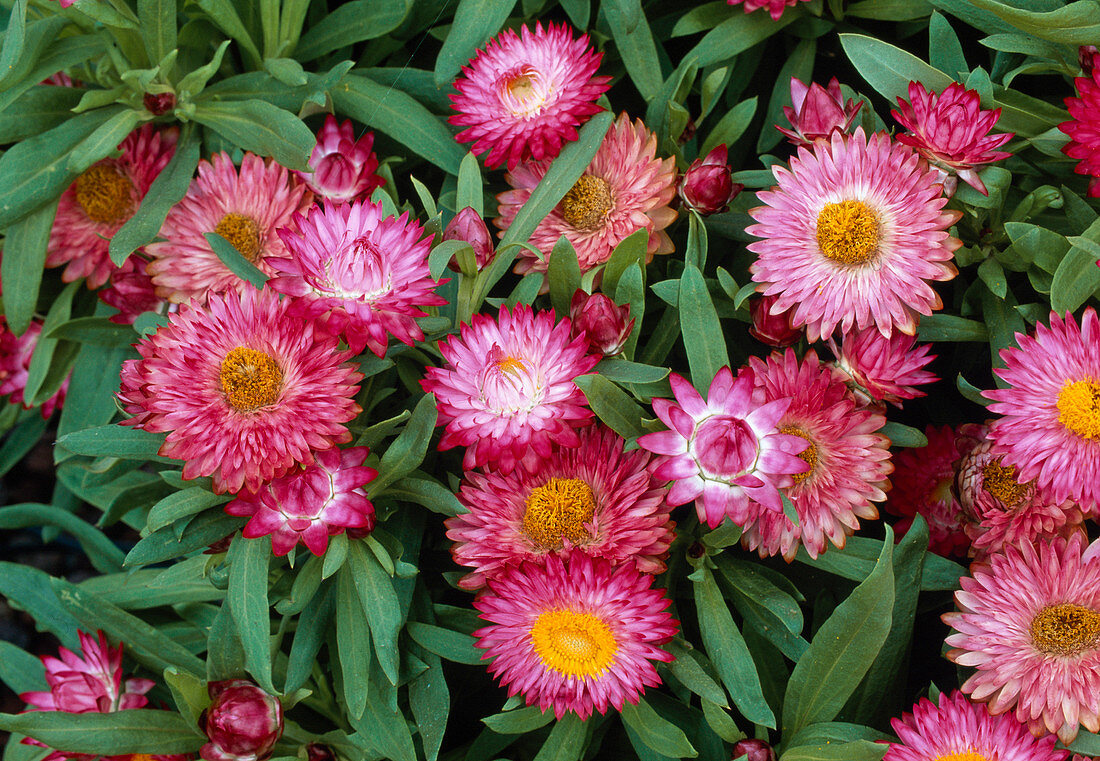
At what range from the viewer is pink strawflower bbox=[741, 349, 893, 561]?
1.08 meters

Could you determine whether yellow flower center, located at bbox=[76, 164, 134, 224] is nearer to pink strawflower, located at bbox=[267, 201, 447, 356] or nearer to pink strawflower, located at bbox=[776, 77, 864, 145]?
pink strawflower, located at bbox=[267, 201, 447, 356]

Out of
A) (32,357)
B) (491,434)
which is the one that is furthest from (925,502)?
(32,357)

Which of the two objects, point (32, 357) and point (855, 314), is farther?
point (32, 357)

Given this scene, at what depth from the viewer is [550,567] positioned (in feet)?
3.49

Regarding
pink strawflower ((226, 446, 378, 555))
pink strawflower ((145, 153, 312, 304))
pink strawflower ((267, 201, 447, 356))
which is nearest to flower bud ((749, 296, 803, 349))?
pink strawflower ((267, 201, 447, 356))

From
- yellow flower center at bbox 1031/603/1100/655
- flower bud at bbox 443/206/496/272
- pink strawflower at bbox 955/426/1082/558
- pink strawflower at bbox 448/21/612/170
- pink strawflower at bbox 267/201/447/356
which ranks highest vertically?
pink strawflower at bbox 448/21/612/170

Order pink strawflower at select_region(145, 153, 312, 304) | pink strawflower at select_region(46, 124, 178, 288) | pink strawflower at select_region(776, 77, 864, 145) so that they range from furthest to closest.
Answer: pink strawflower at select_region(46, 124, 178, 288) < pink strawflower at select_region(145, 153, 312, 304) < pink strawflower at select_region(776, 77, 864, 145)

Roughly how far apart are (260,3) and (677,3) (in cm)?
72

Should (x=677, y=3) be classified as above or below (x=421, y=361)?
above

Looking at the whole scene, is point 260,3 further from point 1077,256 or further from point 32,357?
point 1077,256

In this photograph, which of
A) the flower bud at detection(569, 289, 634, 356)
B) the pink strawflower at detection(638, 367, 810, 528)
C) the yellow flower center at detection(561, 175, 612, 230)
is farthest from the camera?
the yellow flower center at detection(561, 175, 612, 230)

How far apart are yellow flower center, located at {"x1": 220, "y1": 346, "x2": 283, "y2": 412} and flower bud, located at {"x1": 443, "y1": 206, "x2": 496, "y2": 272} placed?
28 centimetres

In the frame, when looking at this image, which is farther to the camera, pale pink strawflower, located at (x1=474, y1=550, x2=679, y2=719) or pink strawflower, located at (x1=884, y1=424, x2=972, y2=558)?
pink strawflower, located at (x1=884, y1=424, x2=972, y2=558)

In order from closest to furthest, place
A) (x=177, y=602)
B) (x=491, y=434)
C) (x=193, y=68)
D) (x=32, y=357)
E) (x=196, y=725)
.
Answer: (x=491, y=434) → (x=196, y=725) → (x=177, y=602) → (x=193, y=68) → (x=32, y=357)
